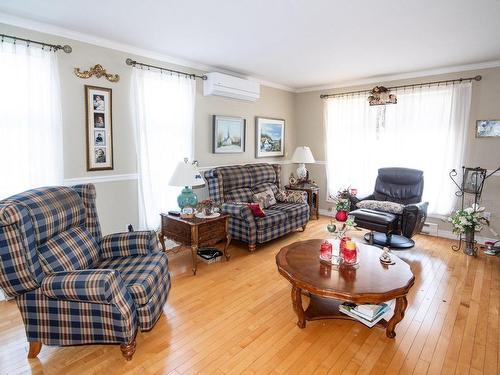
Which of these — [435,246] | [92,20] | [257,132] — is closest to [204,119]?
[257,132]

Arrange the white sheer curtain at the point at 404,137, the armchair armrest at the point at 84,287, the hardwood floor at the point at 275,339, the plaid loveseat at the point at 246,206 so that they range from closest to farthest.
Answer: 1. the armchair armrest at the point at 84,287
2. the hardwood floor at the point at 275,339
3. the plaid loveseat at the point at 246,206
4. the white sheer curtain at the point at 404,137

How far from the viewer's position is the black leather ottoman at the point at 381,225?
368cm

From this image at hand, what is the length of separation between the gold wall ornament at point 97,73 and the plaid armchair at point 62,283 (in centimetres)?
143

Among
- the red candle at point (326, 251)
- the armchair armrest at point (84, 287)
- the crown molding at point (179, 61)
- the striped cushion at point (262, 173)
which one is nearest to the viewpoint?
the armchair armrest at point (84, 287)

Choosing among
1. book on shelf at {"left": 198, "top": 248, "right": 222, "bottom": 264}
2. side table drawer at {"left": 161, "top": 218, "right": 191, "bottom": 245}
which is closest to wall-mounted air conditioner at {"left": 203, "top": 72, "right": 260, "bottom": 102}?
side table drawer at {"left": 161, "top": 218, "right": 191, "bottom": 245}

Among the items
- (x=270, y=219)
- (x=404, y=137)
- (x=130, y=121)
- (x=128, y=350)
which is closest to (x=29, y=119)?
(x=130, y=121)

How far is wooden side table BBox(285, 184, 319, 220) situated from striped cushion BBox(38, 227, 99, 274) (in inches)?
137

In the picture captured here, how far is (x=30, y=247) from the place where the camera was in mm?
1775

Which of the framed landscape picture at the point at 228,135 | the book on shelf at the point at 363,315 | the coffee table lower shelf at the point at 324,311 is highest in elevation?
the framed landscape picture at the point at 228,135

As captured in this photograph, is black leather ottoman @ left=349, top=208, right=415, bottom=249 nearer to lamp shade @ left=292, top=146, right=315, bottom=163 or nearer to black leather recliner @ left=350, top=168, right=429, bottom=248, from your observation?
black leather recliner @ left=350, top=168, right=429, bottom=248

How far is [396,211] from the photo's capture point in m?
3.86

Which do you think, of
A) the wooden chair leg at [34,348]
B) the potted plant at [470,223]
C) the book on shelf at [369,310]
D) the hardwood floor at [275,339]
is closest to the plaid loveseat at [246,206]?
the hardwood floor at [275,339]

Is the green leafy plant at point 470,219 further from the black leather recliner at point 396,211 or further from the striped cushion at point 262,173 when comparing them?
the striped cushion at point 262,173

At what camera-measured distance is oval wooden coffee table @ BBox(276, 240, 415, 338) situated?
6.33 feet
